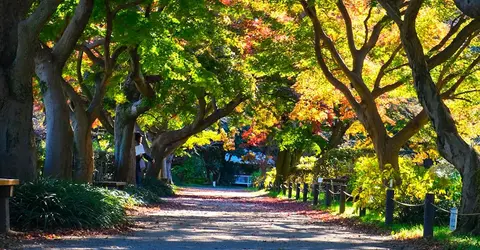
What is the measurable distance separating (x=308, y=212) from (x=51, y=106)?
868cm

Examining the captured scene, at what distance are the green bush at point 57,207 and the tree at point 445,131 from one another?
5.93 metres

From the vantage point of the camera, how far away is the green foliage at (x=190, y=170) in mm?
67750

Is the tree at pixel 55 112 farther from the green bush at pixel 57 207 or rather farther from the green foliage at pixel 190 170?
the green foliage at pixel 190 170

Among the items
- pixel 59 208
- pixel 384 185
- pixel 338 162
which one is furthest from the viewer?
pixel 338 162

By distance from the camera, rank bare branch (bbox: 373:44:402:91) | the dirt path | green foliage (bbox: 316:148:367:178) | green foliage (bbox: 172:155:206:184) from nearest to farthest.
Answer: the dirt path < bare branch (bbox: 373:44:402:91) < green foliage (bbox: 316:148:367:178) < green foliage (bbox: 172:155:206:184)

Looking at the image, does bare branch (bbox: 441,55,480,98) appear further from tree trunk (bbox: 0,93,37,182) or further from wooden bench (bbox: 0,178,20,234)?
wooden bench (bbox: 0,178,20,234)

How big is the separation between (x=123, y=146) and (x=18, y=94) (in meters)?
11.8

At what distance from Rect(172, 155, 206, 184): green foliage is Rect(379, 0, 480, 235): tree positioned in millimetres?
54508

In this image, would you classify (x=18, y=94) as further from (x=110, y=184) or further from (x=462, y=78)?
(x=462, y=78)

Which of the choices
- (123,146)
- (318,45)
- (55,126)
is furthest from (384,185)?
(123,146)

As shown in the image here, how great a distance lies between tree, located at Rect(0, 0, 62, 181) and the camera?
1166cm

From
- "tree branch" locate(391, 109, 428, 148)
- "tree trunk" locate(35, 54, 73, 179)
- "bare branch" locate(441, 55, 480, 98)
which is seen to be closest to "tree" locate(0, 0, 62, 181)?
"tree trunk" locate(35, 54, 73, 179)

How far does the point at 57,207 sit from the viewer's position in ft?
38.0

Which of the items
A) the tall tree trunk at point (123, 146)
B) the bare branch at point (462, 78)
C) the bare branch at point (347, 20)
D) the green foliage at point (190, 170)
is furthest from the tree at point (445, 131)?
the green foliage at point (190, 170)
